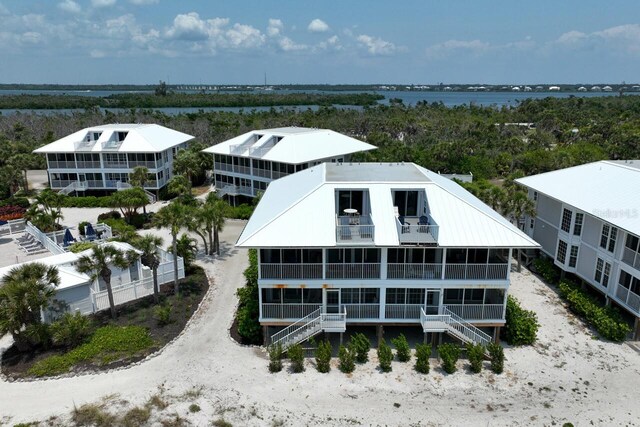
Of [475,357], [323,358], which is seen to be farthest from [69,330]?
[475,357]

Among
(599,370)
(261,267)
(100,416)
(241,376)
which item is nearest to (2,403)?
(100,416)

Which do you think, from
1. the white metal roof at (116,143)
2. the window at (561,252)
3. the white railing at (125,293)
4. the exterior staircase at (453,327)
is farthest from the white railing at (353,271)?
the white metal roof at (116,143)

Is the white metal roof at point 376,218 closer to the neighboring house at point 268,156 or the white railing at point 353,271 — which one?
the white railing at point 353,271

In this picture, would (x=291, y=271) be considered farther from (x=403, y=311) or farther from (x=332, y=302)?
(x=403, y=311)

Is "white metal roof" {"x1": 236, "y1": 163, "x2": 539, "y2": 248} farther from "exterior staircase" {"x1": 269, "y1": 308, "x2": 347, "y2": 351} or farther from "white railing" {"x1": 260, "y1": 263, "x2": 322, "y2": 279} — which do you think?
"exterior staircase" {"x1": 269, "y1": 308, "x2": 347, "y2": 351}

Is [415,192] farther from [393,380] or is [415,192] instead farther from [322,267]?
[393,380]

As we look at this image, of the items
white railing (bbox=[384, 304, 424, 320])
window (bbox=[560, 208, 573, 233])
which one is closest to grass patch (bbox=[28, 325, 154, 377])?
white railing (bbox=[384, 304, 424, 320])
